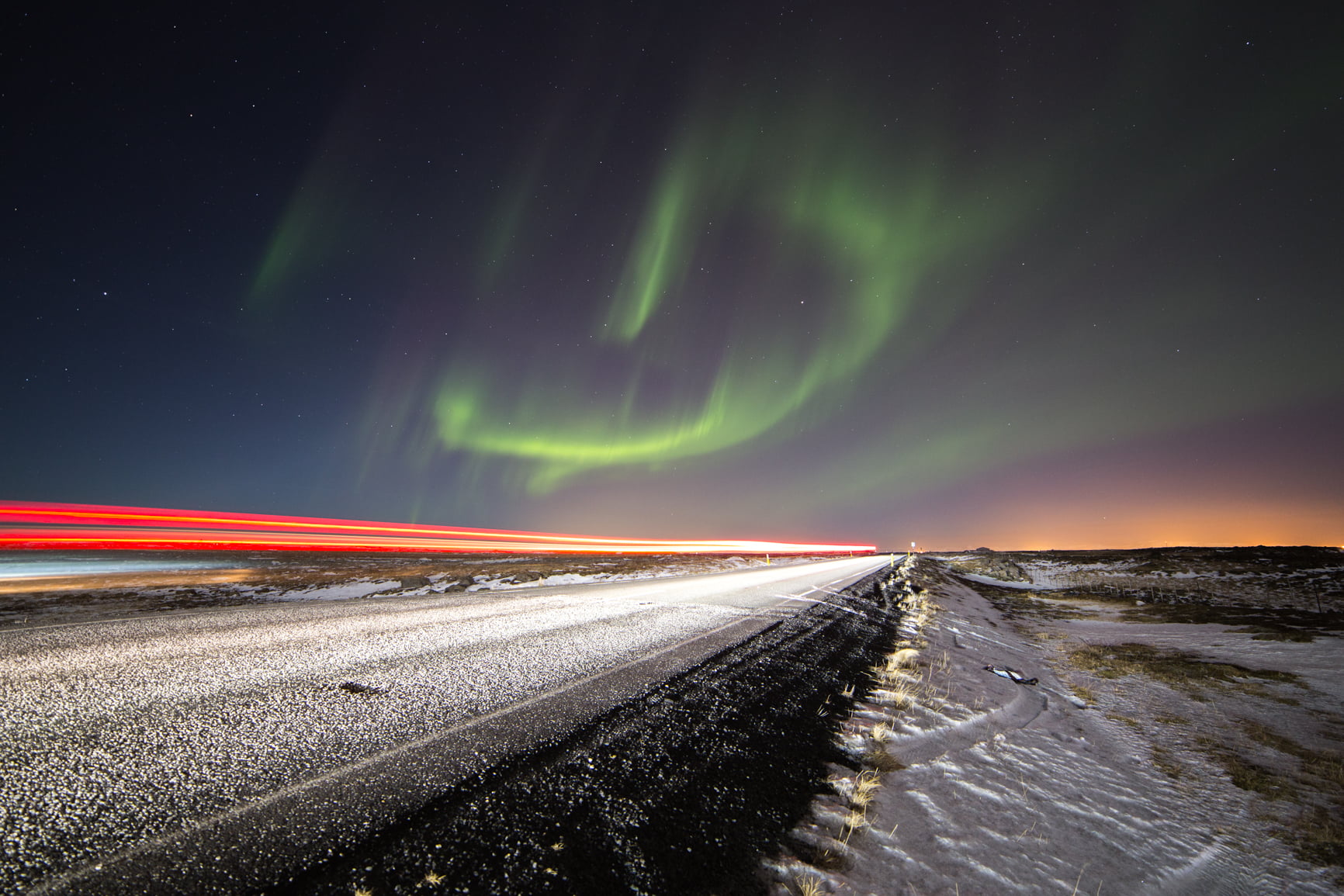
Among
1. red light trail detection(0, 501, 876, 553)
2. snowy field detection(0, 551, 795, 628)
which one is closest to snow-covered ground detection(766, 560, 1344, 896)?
snowy field detection(0, 551, 795, 628)

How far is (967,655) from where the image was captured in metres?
9.33

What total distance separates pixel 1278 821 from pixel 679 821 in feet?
18.9

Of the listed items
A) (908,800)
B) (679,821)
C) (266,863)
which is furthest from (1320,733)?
(266,863)

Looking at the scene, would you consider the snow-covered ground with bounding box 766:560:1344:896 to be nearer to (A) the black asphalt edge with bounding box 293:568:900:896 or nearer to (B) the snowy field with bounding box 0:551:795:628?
(A) the black asphalt edge with bounding box 293:568:900:896

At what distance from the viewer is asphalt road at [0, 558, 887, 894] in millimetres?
2061

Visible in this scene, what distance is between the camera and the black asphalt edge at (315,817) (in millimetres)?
1863

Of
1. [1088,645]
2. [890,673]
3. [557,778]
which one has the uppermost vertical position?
[557,778]

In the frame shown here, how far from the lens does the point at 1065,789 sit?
430cm

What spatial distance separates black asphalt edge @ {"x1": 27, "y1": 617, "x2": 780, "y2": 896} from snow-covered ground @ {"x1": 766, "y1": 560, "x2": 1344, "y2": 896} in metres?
2.00

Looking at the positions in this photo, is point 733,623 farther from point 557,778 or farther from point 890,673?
point 557,778

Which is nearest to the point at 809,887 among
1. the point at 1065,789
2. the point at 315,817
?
the point at 315,817

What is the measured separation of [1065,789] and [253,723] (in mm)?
6848

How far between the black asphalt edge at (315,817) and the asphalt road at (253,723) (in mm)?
10

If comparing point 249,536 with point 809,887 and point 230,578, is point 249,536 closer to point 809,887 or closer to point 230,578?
point 230,578
